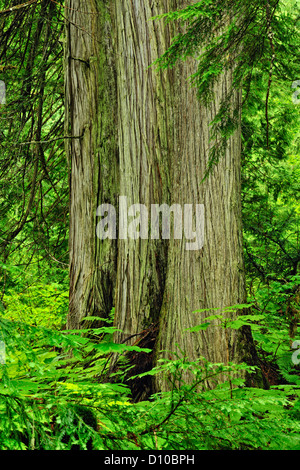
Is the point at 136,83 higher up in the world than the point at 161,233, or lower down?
higher up

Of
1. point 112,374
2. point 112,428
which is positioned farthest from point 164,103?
point 112,428

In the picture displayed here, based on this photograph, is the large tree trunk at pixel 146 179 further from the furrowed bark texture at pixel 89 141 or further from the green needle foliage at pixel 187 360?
the green needle foliage at pixel 187 360

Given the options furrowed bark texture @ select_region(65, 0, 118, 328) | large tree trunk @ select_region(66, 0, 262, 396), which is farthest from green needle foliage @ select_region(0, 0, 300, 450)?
furrowed bark texture @ select_region(65, 0, 118, 328)

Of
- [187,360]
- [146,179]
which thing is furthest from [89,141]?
[187,360]

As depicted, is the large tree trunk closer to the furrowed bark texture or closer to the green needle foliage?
the furrowed bark texture

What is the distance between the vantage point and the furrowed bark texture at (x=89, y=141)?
4602 mm

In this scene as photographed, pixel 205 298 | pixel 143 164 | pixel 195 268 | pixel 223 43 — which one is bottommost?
pixel 205 298

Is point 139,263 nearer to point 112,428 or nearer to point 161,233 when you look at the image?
point 161,233

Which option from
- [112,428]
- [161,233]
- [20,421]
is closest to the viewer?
[20,421]

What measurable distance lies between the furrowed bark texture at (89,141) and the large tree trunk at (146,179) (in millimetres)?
12

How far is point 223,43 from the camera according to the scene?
2.56 meters

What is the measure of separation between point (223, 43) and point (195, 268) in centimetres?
161

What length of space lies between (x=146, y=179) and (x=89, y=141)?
133cm

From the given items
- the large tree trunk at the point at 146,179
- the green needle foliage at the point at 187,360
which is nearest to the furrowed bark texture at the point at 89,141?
the large tree trunk at the point at 146,179
